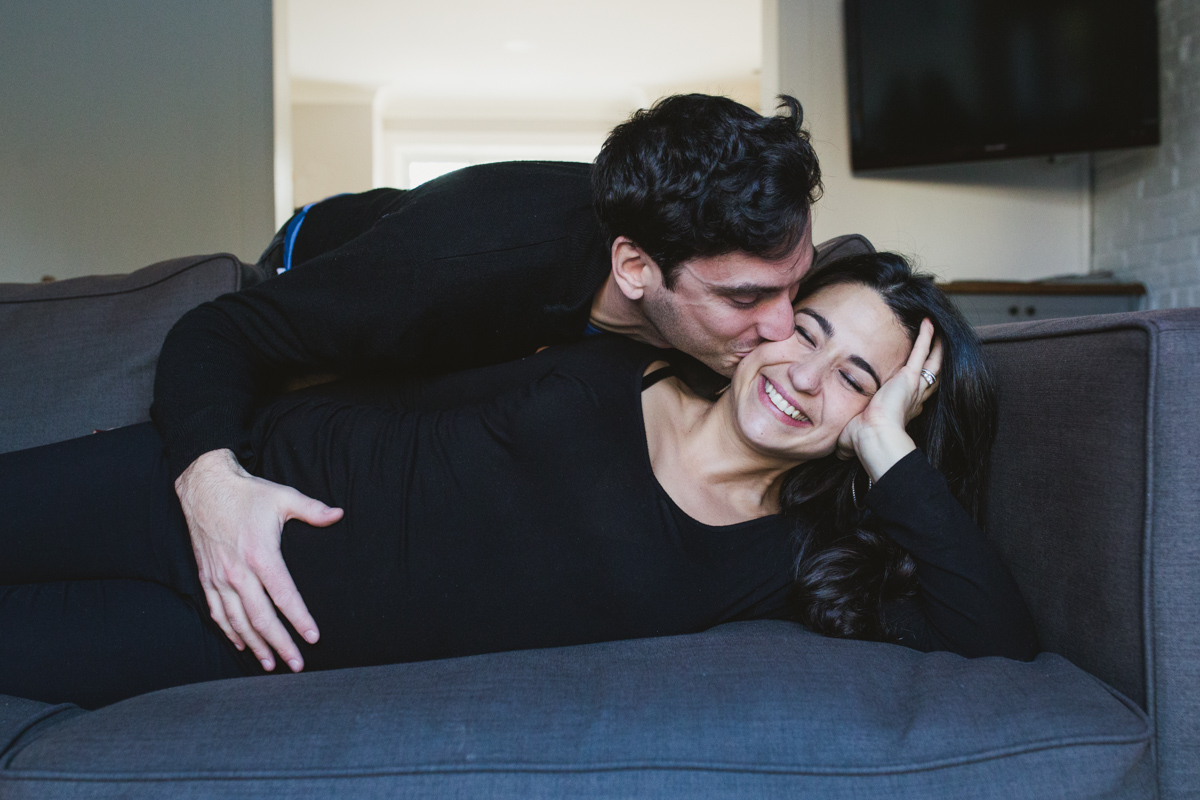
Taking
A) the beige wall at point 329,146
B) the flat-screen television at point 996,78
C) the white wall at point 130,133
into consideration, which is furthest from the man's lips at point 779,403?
the beige wall at point 329,146

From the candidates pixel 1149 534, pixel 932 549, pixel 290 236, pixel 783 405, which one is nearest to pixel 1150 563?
pixel 1149 534

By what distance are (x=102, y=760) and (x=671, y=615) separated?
63cm

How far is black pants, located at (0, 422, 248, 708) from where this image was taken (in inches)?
40.1

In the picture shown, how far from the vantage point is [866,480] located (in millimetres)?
1298

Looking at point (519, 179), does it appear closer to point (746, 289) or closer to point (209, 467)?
point (746, 289)

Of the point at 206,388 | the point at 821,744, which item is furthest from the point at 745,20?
the point at 821,744

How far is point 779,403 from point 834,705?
1.58 feet

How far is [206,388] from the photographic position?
3.84 ft

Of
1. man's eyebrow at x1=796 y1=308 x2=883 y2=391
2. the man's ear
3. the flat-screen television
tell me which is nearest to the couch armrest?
man's eyebrow at x1=796 y1=308 x2=883 y2=391

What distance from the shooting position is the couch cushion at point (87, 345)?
138cm

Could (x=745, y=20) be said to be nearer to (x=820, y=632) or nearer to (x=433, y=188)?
(x=433, y=188)

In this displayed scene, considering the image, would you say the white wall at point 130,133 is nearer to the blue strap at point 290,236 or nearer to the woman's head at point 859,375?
the blue strap at point 290,236

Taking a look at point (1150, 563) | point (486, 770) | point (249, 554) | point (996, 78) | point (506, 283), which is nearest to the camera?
point (486, 770)

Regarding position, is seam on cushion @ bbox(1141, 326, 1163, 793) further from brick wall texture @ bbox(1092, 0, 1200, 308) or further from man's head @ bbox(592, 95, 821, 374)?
brick wall texture @ bbox(1092, 0, 1200, 308)
